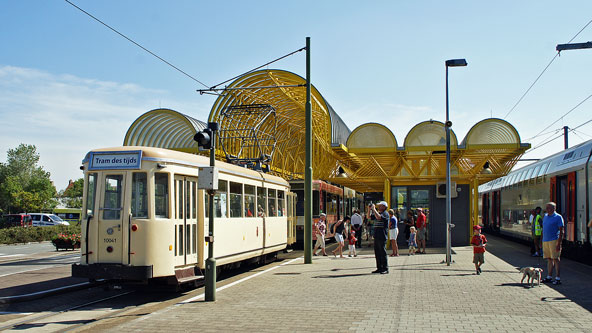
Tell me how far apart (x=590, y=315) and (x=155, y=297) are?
7668 mm

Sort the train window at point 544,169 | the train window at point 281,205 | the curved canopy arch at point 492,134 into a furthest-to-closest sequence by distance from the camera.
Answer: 1. the train window at point 544,169
2. the curved canopy arch at point 492,134
3. the train window at point 281,205

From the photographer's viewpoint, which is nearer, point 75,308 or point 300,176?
point 75,308

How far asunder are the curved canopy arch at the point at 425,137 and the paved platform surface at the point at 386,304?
7364mm

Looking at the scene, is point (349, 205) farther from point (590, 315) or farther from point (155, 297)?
point (590, 315)

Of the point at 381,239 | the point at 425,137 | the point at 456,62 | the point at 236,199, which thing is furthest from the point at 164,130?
the point at 381,239

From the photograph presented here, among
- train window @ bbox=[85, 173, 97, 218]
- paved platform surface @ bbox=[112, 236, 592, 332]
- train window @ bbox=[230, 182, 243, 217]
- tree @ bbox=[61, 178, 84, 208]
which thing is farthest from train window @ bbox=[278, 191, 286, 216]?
tree @ bbox=[61, 178, 84, 208]

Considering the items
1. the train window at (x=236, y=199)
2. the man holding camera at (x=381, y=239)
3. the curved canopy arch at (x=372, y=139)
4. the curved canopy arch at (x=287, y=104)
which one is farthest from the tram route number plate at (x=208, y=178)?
the curved canopy arch at (x=287, y=104)

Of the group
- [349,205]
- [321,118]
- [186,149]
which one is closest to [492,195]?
[349,205]

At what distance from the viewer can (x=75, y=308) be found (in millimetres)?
10227

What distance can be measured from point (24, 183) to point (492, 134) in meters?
74.7

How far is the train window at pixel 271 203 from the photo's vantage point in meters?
17.0

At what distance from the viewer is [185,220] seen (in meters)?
11.4

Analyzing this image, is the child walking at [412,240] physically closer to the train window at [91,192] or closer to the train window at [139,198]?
the train window at [139,198]

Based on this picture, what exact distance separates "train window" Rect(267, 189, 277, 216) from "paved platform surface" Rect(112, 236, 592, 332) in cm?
262
